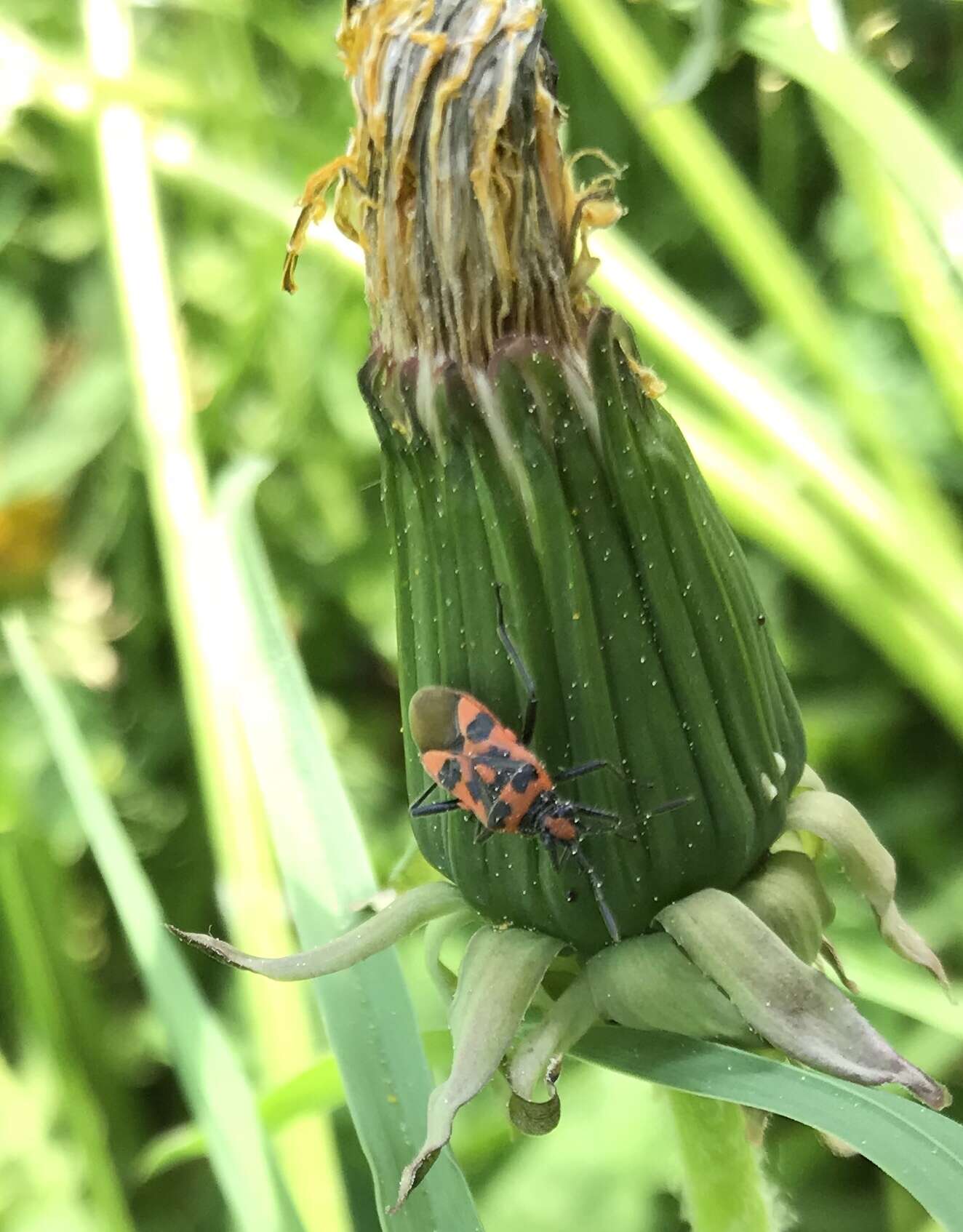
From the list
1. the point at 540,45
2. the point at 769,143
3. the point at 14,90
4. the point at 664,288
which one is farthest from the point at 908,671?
the point at 14,90

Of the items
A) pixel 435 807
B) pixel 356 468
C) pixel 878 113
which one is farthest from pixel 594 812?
pixel 356 468

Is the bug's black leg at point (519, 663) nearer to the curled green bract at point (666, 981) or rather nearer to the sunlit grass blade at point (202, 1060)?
the curled green bract at point (666, 981)

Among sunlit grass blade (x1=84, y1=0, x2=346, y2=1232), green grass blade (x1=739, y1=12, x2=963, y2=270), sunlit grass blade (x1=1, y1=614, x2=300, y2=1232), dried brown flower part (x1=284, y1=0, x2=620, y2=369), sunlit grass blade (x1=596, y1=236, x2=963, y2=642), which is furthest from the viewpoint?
sunlit grass blade (x1=596, y1=236, x2=963, y2=642)

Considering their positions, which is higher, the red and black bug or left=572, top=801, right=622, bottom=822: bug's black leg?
the red and black bug

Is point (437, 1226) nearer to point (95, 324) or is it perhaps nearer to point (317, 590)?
point (317, 590)

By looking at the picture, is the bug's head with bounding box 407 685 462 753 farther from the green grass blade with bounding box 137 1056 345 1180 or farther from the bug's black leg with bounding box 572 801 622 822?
the green grass blade with bounding box 137 1056 345 1180

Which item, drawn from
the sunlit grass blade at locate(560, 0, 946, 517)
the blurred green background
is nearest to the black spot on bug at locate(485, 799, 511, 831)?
the blurred green background

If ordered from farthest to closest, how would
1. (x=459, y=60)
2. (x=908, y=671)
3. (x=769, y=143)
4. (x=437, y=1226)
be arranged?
(x=769, y=143) < (x=908, y=671) < (x=437, y=1226) < (x=459, y=60)
